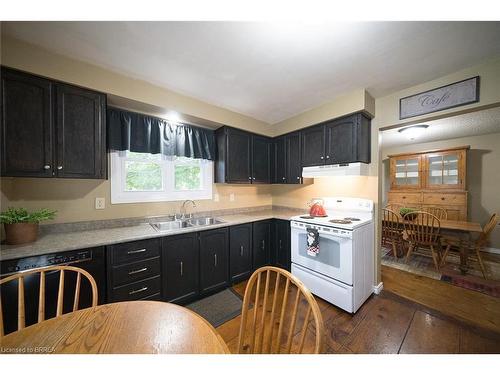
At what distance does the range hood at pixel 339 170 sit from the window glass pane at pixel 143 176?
201 cm

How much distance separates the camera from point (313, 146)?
249 centimetres

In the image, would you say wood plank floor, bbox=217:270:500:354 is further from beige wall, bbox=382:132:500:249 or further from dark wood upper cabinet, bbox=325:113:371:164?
beige wall, bbox=382:132:500:249

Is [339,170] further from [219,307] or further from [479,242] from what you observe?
[479,242]

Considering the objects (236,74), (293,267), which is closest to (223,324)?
(293,267)

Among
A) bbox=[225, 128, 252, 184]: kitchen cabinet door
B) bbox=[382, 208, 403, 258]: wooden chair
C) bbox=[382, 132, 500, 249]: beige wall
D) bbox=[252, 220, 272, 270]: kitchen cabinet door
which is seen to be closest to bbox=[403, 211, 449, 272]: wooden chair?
bbox=[382, 208, 403, 258]: wooden chair

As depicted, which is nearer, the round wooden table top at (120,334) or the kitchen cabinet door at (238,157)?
the round wooden table top at (120,334)

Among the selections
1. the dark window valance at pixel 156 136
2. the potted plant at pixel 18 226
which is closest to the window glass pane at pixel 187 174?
the dark window valance at pixel 156 136

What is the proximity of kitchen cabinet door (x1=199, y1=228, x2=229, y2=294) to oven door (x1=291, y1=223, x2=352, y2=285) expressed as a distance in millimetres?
881

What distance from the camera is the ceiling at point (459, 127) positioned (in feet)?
8.57

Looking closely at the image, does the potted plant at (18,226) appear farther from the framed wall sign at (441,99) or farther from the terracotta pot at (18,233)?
the framed wall sign at (441,99)

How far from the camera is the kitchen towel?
A: 1971 mm

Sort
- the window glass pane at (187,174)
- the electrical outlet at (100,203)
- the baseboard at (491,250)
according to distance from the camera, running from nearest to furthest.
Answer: the electrical outlet at (100,203)
the window glass pane at (187,174)
the baseboard at (491,250)

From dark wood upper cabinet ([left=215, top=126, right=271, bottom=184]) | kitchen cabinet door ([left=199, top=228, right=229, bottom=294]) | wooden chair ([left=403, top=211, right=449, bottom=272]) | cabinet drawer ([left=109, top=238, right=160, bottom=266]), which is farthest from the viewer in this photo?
wooden chair ([left=403, top=211, right=449, bottom=272])
